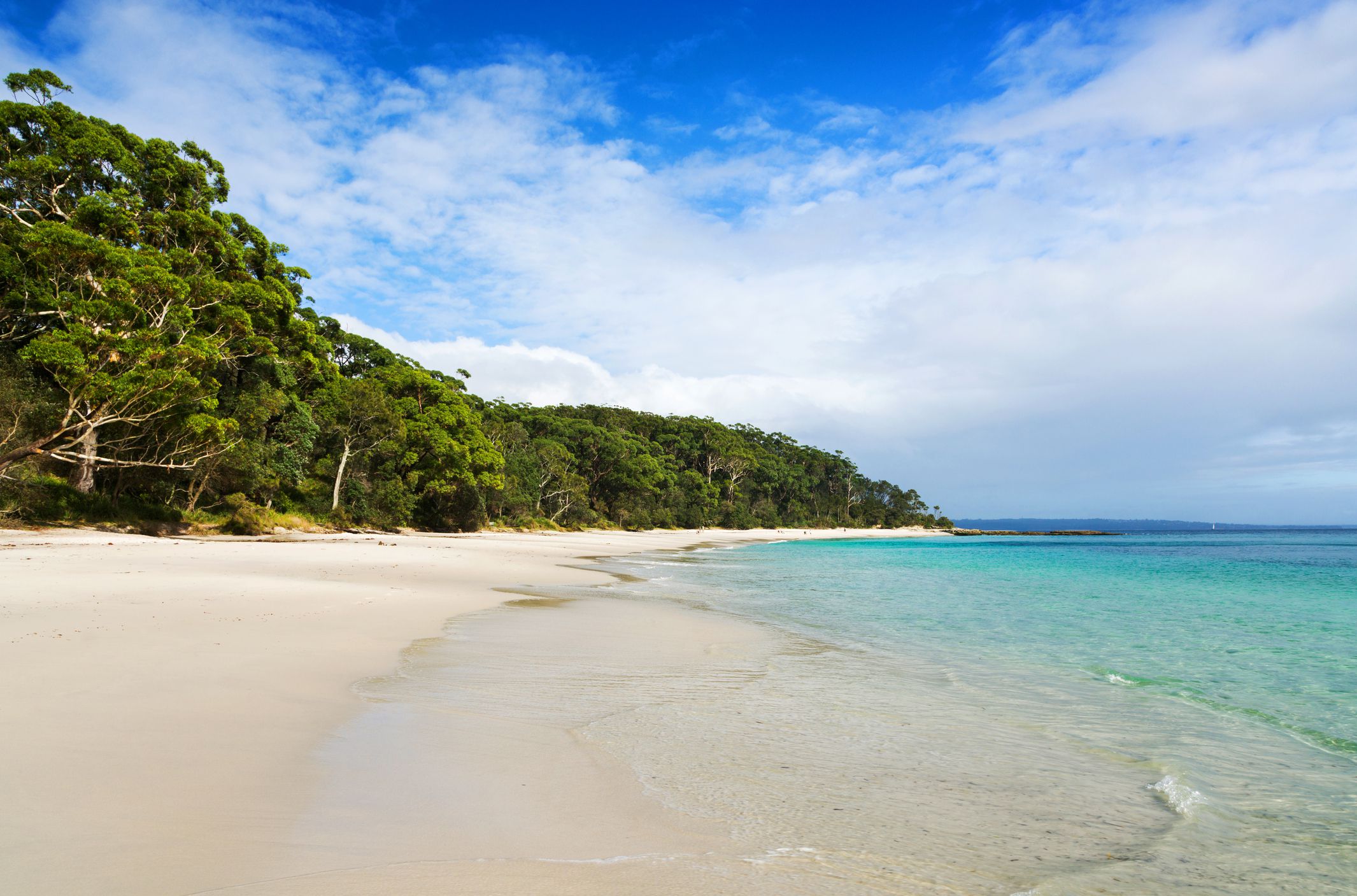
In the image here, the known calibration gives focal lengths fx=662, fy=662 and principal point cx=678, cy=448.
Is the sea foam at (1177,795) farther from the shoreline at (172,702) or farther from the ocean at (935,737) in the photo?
the shoreline at (172,702)

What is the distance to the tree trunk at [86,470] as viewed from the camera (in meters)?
21.3

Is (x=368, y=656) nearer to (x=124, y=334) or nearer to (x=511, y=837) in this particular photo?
(x=511, y=837)

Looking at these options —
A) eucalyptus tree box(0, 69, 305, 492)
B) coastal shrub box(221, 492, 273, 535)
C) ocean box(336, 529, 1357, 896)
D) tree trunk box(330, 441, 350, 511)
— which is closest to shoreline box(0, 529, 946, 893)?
ocean box(336, 529, 1357, 896)

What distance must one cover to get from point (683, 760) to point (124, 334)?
22.6 meters

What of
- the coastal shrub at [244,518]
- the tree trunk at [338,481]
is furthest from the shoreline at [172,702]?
the tree trunk at [338,481]

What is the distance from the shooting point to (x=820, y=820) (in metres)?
3.60

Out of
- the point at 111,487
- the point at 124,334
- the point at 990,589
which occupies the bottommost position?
the point at 990,589

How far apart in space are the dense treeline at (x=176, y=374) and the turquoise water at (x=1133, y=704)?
17.4 metres

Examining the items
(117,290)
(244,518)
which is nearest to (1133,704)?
(117,290)

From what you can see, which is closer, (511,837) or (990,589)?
(511,837)

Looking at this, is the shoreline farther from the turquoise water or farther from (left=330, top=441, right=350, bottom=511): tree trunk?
(left=330, top=441, right=350, bottom=511): tree trunk

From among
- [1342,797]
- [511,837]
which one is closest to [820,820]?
[511,837]

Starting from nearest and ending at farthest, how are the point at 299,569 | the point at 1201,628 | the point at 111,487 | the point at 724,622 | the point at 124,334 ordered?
1. the point at 724,622
2. the point at 1201,628
3. the point at 299,569
4. the point at 124,334
5. the point at 111,487

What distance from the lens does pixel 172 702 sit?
4.75 meters
